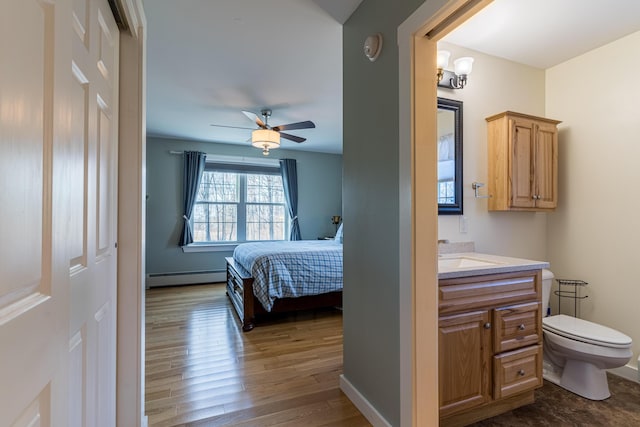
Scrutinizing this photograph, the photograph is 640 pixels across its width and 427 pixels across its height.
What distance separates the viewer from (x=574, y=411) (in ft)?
5.77

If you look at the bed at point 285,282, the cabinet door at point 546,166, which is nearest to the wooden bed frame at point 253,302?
the bed at point 285,282

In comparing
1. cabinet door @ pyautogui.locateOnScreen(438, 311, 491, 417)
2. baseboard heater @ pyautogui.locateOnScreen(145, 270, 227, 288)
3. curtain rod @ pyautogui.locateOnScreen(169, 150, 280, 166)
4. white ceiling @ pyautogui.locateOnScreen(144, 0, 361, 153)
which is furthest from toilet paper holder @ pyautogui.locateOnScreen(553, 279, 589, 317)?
baseboard heater @ pyautogui.locateOnScreen(145, 270, 227, 288)

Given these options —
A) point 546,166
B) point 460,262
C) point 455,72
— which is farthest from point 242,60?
point 546,166

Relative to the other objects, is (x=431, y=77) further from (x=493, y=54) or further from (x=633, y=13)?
(x=633, y=13)

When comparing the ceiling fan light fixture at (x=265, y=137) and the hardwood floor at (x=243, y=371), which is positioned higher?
the ceiling fan light fixture at (x=265, y=137)

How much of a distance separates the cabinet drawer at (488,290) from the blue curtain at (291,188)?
4273 mm

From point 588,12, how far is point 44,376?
10.0ft

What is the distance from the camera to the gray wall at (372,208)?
57.7 inches

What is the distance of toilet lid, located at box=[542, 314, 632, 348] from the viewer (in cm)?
174

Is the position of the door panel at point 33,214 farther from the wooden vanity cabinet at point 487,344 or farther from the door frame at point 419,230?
the wooden vanity cabinet at point 487,344

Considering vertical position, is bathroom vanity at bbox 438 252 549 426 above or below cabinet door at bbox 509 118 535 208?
below

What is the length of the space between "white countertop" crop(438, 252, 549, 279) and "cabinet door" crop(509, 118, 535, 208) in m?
0.54

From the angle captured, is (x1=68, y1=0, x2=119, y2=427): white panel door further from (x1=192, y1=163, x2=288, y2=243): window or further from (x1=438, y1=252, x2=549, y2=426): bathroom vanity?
(x1=192, y1=163, x2=288, y2=243): window

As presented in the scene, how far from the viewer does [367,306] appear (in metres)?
1.70
